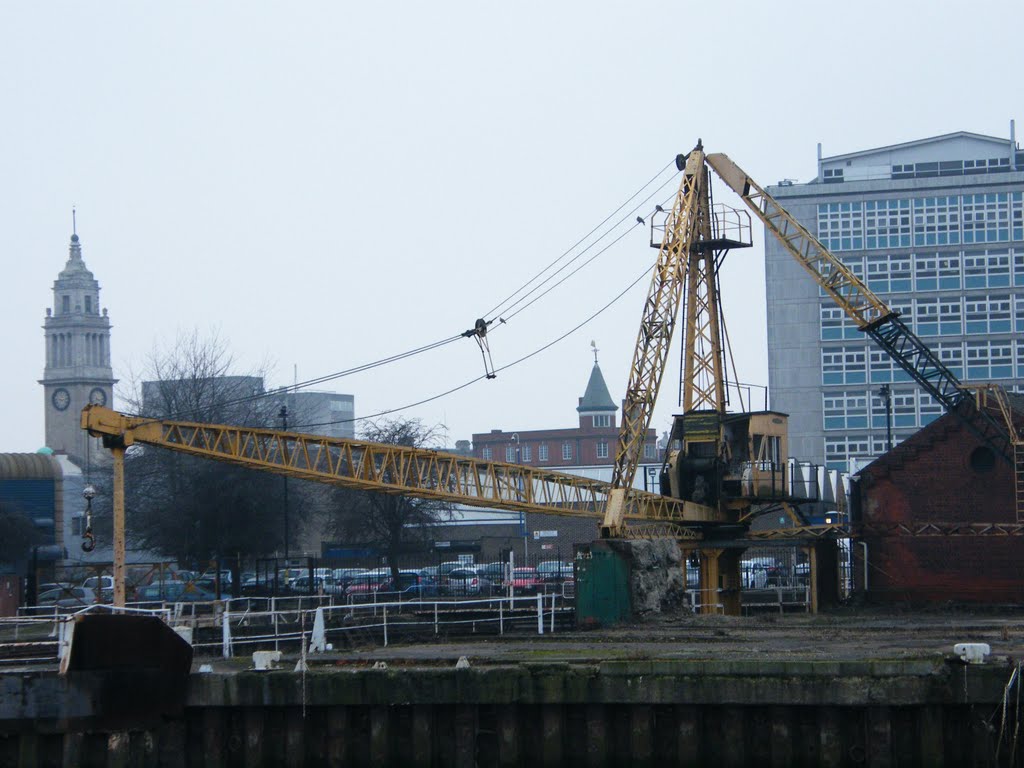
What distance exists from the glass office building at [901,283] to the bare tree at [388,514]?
172ft

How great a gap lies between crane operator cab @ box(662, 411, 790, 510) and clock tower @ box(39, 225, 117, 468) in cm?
12153

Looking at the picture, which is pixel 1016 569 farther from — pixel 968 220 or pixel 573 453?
pixel 573 453

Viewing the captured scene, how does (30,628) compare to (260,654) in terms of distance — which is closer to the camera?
(260,654)

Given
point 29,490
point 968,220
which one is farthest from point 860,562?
point 968,220

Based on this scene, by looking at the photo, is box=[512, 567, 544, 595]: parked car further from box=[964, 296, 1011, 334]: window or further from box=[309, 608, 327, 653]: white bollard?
box=[964, 296, 1011, 334]: window

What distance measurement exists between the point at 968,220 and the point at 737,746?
101 m

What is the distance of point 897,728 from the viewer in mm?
19094

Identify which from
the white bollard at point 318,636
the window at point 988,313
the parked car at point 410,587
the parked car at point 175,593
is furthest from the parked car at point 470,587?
the window at point 988,313

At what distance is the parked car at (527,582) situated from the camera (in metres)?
48.1

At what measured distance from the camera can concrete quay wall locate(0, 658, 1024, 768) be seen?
19.0m

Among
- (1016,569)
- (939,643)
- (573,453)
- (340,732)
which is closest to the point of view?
(340,732)

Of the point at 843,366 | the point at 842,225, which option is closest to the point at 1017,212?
the point at 842,225

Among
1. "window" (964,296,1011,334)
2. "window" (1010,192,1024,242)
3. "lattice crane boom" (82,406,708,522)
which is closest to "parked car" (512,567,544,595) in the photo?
"lattice crane boom" (82,406,708,522)

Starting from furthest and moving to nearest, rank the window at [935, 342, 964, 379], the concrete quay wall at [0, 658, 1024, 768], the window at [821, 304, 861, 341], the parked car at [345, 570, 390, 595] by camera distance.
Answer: the window at [821, 304, 861, 341] → the window at [935, 342, 964, 379] → the parked car at [345, 570, 390, 595] → the concrete quay wall at [0, 658, 1024, 768]
